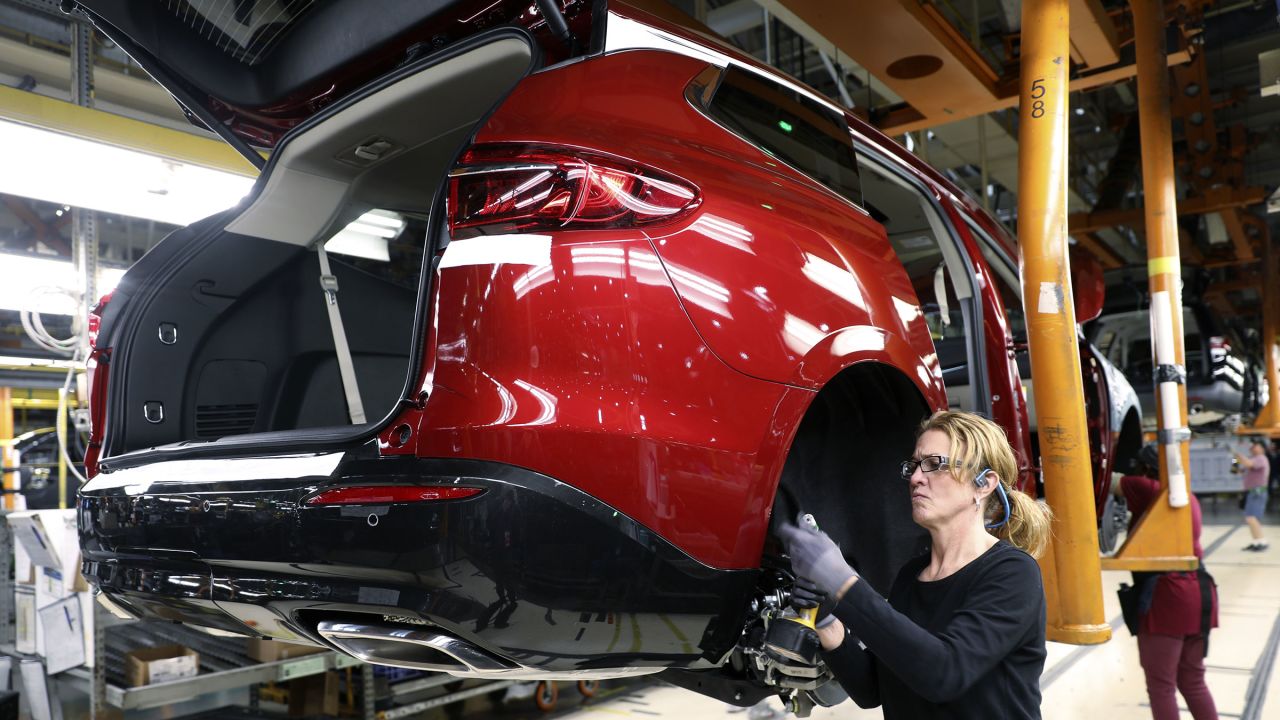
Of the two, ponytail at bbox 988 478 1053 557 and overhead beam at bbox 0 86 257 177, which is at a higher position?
overhead beam at bbox 0 86 257 177

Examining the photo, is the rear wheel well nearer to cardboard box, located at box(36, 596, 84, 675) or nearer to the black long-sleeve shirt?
the black long-sleeve shirt

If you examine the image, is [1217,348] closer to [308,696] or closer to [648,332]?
[308,696]

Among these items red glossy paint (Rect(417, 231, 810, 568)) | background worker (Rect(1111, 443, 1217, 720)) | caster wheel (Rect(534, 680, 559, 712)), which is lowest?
caster wheel (Rect(534, 680, 559, 712))

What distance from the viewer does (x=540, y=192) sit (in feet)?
4.56

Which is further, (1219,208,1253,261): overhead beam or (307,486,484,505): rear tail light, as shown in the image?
(1219,208,1253,261): overhead beam

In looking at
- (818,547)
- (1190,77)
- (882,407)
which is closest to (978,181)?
(1190,77)

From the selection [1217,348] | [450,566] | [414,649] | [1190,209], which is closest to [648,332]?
[450,566]

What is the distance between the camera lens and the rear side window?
5.78 ft

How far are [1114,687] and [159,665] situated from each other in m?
4.91

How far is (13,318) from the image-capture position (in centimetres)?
1196

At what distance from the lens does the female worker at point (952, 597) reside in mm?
1405

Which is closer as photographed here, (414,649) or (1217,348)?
(414,649)

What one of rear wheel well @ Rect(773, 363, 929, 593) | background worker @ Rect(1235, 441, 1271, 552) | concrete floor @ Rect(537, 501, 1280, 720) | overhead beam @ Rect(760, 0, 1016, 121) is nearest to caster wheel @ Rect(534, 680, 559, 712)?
concrete floor @ Rect(537, 501, 1280, 720)

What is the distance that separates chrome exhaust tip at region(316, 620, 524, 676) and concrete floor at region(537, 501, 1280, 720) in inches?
128
